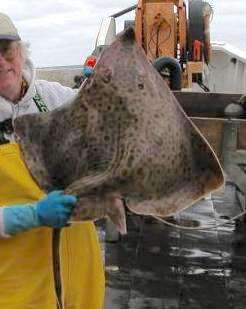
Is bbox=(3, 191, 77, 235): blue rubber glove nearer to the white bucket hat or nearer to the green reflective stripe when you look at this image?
the green reflective stripe

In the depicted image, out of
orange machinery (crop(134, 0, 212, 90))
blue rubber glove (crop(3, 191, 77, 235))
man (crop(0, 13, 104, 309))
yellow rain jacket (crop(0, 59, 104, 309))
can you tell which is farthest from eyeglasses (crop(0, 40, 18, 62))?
orange machinery (crop(134, 0, 212, 90))

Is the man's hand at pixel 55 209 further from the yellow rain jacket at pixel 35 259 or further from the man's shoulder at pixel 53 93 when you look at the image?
the man's shoulder at pixel 53 93

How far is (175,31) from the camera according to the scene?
41.2 ft

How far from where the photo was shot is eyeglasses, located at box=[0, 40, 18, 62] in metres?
2.98

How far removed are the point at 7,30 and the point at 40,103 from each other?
0.35 meters

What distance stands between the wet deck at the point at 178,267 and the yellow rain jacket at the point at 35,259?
213cm

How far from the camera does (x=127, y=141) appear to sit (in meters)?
2.64

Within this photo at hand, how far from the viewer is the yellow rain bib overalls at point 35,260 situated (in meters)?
2.94

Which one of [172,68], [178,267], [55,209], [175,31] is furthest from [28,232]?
[175,31]

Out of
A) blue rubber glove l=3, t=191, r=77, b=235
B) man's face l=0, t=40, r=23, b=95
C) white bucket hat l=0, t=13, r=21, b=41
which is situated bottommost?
blue rubber glove l=3, t=191, r=77, b=235

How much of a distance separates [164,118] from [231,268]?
3823 mm

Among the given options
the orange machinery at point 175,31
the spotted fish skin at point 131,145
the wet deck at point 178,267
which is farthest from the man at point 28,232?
the orange machinery at point 175,31

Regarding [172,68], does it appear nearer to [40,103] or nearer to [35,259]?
[40,103]

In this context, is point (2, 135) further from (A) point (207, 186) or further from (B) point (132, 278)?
→ (B) point (132, 278)
